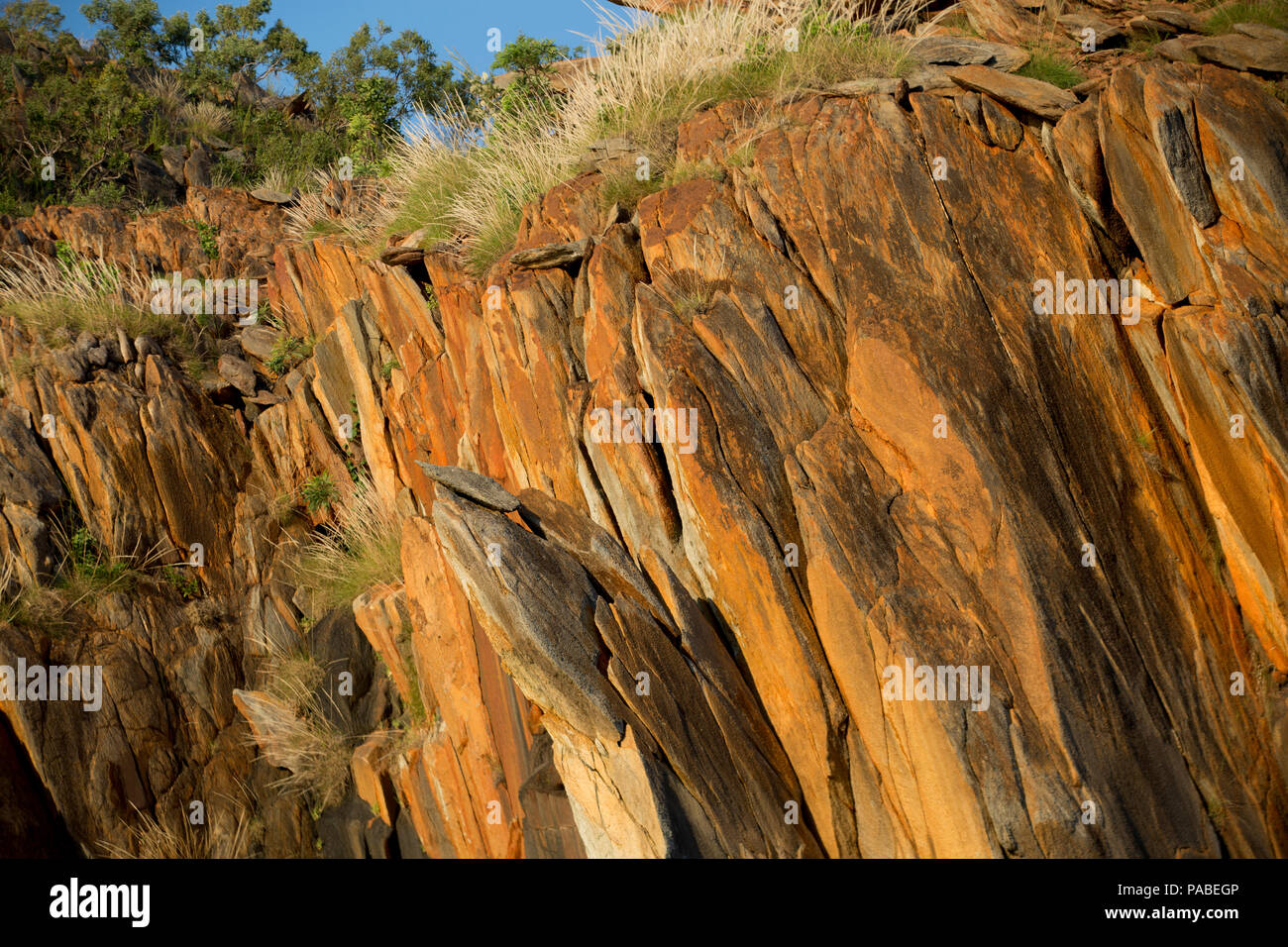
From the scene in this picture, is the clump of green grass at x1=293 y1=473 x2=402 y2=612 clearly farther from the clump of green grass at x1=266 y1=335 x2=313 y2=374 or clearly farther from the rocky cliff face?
the clump of green grass at x1=266 y1=335 x2=313 y2=374

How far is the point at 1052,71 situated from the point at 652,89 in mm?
4141

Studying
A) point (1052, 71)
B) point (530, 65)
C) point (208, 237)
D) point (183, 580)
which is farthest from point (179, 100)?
point (1052, 71)

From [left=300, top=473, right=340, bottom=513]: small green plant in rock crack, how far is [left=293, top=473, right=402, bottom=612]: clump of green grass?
201 mm

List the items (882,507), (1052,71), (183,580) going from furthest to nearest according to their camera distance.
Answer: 1. (183,580)
2. (1052,71)
3. (882,507)

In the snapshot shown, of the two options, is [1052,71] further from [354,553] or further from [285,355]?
[285,355]

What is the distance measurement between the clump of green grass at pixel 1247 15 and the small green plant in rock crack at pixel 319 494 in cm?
1129

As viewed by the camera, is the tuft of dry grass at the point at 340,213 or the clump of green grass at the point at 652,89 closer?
the clump of green grass at the point at 652,89

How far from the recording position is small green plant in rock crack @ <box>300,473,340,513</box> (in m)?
11.8

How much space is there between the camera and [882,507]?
6402 millimetres

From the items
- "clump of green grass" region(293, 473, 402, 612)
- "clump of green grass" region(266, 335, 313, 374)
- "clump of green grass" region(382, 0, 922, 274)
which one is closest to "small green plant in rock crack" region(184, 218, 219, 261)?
"clump of green grass" region(266, 335, 313, 374)

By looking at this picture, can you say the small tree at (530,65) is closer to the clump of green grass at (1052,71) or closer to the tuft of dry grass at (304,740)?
the clump of green grass at (1052,71)

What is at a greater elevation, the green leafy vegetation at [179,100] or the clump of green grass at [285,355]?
the green leafy vegetation at [179,100]

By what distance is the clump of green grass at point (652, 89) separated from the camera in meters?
8.94

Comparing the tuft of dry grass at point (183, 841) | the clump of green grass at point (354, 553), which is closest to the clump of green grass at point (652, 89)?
the clump of green grass at point (354, 553)
